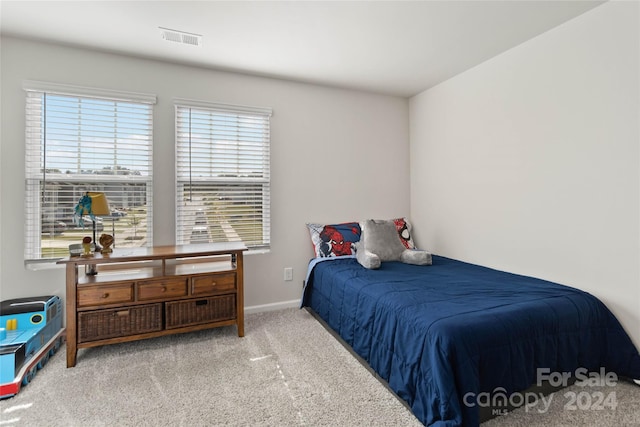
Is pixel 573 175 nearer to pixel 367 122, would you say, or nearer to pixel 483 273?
pixel 483 273

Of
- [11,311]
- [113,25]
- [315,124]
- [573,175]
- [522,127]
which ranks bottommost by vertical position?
[11,311]

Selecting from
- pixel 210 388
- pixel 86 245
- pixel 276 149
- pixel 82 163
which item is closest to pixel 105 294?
pixel 86 245

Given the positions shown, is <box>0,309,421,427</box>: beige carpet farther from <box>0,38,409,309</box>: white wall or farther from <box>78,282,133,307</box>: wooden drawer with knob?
<box>0,38,409,309</box>: white wall

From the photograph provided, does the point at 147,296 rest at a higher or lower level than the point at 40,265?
lower

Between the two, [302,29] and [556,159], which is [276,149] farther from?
[556,159]

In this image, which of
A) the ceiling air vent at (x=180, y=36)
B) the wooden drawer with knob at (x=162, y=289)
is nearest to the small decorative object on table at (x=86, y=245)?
the wooden drawer with knob at (x=162, y=289)

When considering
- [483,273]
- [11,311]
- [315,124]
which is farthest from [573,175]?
[11,311]

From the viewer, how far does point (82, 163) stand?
2.66 meters

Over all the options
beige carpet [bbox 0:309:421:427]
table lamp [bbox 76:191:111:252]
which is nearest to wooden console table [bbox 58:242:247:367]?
beige carpet [bbox 0:309:421:427]

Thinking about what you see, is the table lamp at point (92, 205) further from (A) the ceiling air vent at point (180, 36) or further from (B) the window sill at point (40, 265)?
(A) the ceiling air vent at point (180, 36)

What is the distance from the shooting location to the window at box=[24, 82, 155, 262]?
2539 mm

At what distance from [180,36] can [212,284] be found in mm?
1970

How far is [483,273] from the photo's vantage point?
104 inches

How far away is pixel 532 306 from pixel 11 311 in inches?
136
